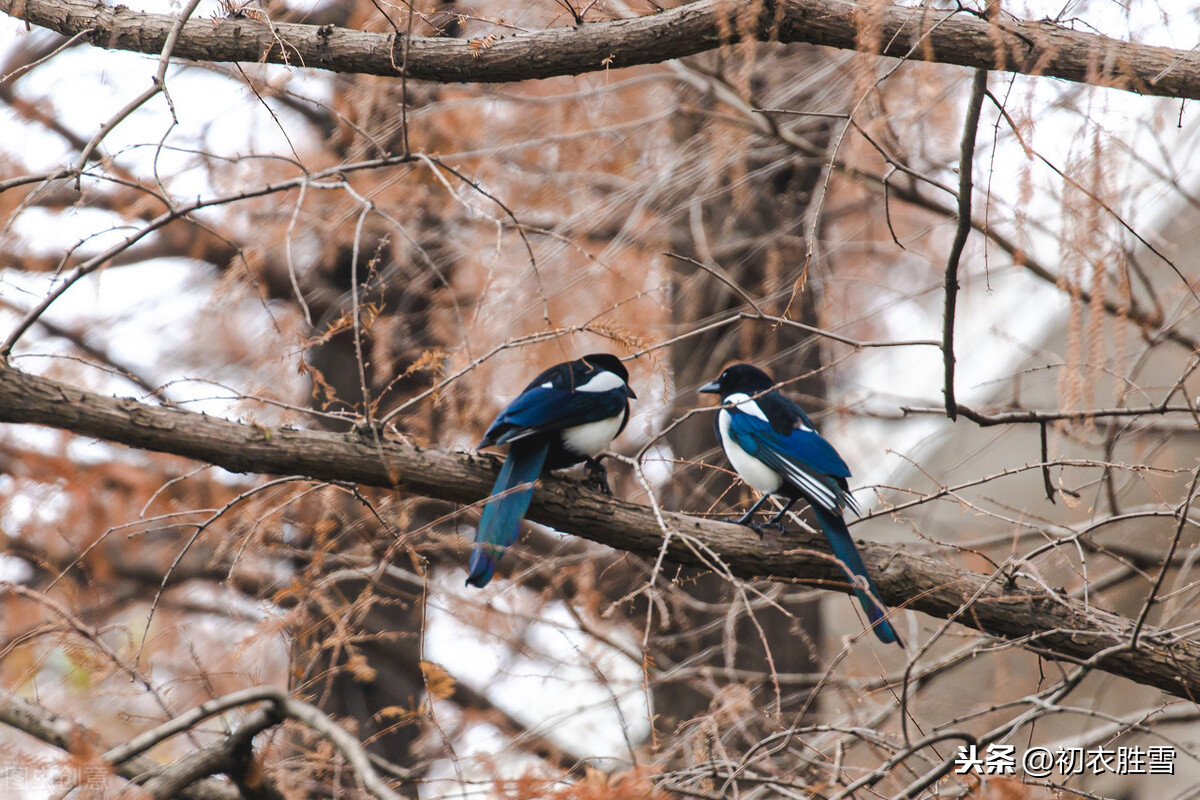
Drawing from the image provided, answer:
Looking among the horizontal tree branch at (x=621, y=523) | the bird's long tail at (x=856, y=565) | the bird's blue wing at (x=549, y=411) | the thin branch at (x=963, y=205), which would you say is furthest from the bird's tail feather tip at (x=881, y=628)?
the bird's blue wing at (x=549, y=411)

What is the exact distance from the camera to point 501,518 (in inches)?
123

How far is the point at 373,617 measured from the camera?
6250mm

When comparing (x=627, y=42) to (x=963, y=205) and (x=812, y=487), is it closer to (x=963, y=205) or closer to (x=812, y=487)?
(x=963, y=205)

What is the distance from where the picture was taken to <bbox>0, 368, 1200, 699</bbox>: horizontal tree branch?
2635 mm

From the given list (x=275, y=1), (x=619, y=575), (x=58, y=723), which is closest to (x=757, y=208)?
(x=619, y=575)

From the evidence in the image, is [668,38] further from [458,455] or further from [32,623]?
Answer: [32,623]

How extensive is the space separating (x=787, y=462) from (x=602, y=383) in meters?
0.75

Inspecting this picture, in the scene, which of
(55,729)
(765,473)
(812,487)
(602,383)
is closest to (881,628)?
(812,487)

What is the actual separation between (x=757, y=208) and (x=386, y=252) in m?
2.23

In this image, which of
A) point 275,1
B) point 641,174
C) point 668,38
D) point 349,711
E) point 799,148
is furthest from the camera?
point 349,711

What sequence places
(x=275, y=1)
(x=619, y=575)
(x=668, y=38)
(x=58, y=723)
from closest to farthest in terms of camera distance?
(x=58, y=723)
(x=668, y=38)
(x=275, y=1)
(x=619, y=575)

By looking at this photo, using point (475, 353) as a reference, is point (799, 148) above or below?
above

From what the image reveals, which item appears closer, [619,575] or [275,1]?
[275,1]

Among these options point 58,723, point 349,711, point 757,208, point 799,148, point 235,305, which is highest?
point 799,148
